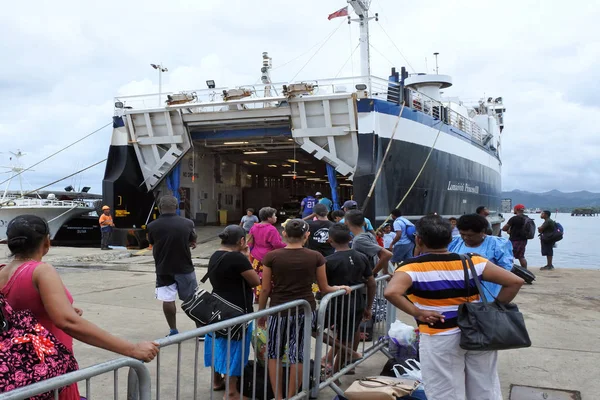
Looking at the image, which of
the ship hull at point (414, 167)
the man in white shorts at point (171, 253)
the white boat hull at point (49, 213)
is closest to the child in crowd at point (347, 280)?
the man in white shorts at point (171, 253)

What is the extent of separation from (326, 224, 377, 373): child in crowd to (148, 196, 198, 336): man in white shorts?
1.79 meters

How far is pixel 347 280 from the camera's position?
450cm

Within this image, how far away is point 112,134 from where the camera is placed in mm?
16562

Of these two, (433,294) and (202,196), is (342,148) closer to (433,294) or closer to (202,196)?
(202,196)

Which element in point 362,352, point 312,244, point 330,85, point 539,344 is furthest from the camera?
point 330,85

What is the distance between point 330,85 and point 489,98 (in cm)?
2134

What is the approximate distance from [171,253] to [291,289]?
79.9 inches

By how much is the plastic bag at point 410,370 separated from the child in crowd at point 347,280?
45 cm

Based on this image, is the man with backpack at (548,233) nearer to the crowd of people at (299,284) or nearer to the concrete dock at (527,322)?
the concrete dock at (527,322)

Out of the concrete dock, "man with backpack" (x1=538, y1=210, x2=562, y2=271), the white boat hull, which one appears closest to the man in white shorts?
the concrete dock

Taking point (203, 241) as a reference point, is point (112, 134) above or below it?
above

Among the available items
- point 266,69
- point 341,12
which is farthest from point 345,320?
point 266,69

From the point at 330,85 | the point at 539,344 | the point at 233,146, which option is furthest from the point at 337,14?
the point at 539,344

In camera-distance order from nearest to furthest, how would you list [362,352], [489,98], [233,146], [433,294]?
[433,294], [362,352], [233,146], [489,98]
